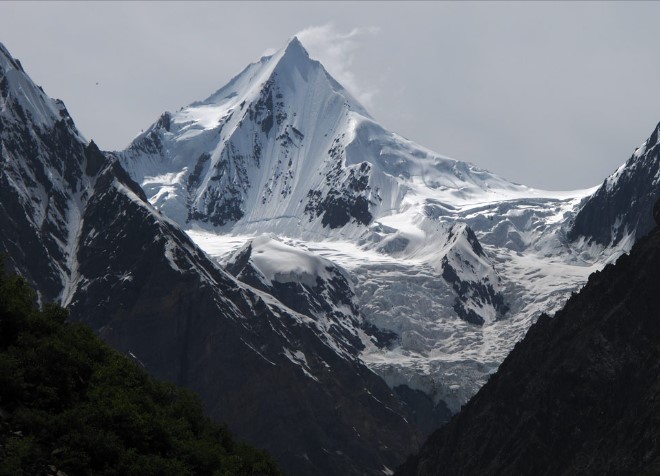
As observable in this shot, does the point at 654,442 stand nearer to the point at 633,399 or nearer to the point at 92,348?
the point at 633,399

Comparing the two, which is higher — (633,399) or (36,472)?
(633,399)

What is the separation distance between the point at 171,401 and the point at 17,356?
67.9ft

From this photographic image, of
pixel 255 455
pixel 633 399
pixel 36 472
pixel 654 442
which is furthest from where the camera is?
pixel 633 399

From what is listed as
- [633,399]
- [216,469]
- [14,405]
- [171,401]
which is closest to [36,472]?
[14,405]

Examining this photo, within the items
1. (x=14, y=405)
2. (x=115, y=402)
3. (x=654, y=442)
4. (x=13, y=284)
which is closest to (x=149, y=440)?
(x=115, y=402)

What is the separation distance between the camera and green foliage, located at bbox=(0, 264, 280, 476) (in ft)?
225

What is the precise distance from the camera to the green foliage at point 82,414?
68.6m

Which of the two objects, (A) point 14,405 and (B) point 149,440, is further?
(B) point 149,440

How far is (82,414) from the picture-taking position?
72375 millimetres

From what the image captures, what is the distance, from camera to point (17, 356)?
75062 millimetres

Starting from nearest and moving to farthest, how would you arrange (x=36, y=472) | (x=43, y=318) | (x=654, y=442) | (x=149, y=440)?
(x=36, y=472), (x=149, y=440), (x=43, y=318), (x=654, y=442)

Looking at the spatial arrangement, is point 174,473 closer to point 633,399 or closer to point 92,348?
point 92,348

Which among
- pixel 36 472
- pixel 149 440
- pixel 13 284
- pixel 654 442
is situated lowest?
pixel 36 472

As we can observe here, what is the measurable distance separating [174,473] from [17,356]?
9.36 metres
